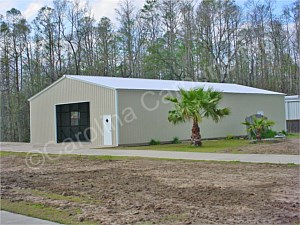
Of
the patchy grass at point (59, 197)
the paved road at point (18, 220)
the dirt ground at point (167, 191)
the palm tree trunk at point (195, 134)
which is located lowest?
the paved road at point (18, 220)

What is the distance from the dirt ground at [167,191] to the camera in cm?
721

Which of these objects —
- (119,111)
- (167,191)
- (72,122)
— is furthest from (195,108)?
(167,191)

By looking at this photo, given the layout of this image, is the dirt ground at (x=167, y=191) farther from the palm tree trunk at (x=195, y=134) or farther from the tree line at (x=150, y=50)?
the tree line at (x=150, y=50)

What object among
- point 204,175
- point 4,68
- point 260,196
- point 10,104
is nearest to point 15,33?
point 4,68

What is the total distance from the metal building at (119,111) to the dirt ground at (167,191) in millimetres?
11289

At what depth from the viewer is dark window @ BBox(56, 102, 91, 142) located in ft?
111

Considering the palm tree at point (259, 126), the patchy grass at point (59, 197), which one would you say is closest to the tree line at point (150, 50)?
the palm tree at point (259, 126)

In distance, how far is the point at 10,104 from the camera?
50.8m

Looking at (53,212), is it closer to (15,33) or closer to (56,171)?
(56,171)

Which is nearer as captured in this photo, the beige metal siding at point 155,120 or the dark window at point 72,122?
the beige metal siding at point 155,120

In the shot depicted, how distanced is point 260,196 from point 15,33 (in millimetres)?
46486

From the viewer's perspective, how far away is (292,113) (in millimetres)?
42344

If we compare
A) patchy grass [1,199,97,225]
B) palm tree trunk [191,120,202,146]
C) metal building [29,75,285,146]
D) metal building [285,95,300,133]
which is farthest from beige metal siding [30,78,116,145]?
metal building [285,95,300,133]

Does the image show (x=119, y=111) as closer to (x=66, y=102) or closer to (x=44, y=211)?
(x=66, y=102)
